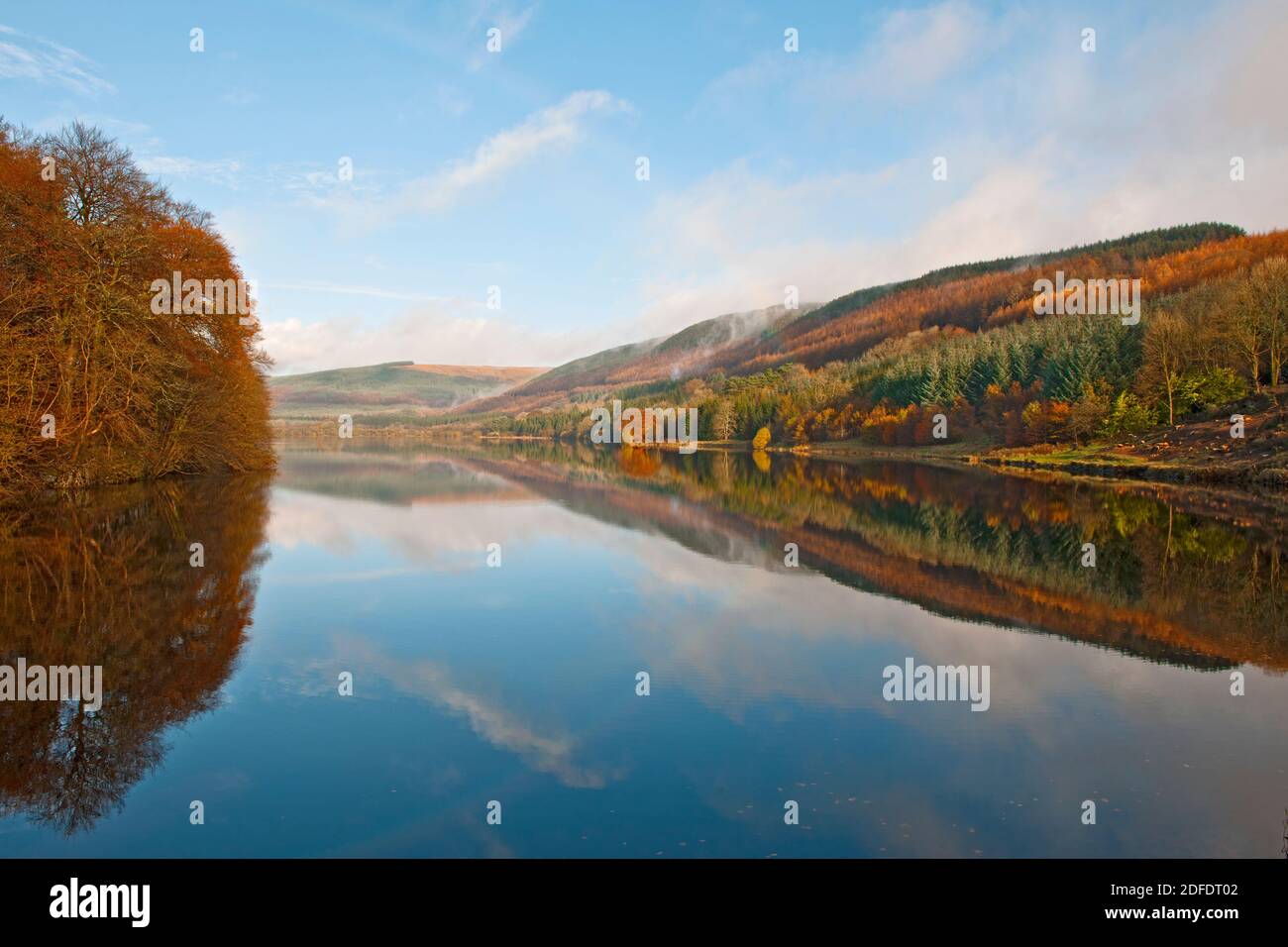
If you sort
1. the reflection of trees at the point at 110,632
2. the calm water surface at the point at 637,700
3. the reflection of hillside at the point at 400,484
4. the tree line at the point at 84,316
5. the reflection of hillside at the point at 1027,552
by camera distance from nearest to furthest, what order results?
the calm water surface at the point at 637,700 < the reflection of trees at the point at 110,632 < the reflection of hillside at the point at 1027,552 < the tree line at the point at 84,316 < the reflection of hillside at the point at 400,484

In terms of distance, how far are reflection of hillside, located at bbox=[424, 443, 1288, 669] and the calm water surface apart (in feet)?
0.46

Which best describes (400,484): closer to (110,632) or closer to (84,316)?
(84,316)

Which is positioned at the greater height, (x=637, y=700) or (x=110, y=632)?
(x=110, y=632)

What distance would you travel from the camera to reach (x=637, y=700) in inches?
365

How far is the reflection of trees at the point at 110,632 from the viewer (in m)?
6.93

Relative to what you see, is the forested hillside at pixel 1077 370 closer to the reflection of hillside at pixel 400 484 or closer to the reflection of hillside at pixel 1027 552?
the reflection of hillside at pixel 1027 552

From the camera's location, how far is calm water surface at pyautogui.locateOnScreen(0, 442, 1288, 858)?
6.23 m

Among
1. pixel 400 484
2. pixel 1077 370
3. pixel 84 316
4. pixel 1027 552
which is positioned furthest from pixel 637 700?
pixel 1077 370

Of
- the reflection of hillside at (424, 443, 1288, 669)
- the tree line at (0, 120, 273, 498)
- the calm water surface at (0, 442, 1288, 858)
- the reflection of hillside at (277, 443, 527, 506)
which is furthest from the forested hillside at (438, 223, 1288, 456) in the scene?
the tree line at (0, 120, 273, 498)

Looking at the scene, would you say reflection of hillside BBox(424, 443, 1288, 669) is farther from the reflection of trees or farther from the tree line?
the tree line

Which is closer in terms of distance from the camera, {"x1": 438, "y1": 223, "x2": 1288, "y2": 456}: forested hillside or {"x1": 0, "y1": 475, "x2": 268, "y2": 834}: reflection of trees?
{"x1": 0, "y1": 475, "x2": 268, "y2": 834}: reflection of trees

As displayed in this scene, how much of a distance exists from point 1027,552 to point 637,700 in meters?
14.2

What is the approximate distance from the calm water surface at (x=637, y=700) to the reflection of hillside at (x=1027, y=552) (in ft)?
0.46

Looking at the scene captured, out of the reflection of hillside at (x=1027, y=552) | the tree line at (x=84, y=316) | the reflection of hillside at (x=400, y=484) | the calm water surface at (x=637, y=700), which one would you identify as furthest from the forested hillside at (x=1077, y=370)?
the tree line at (x=84, y=316)
